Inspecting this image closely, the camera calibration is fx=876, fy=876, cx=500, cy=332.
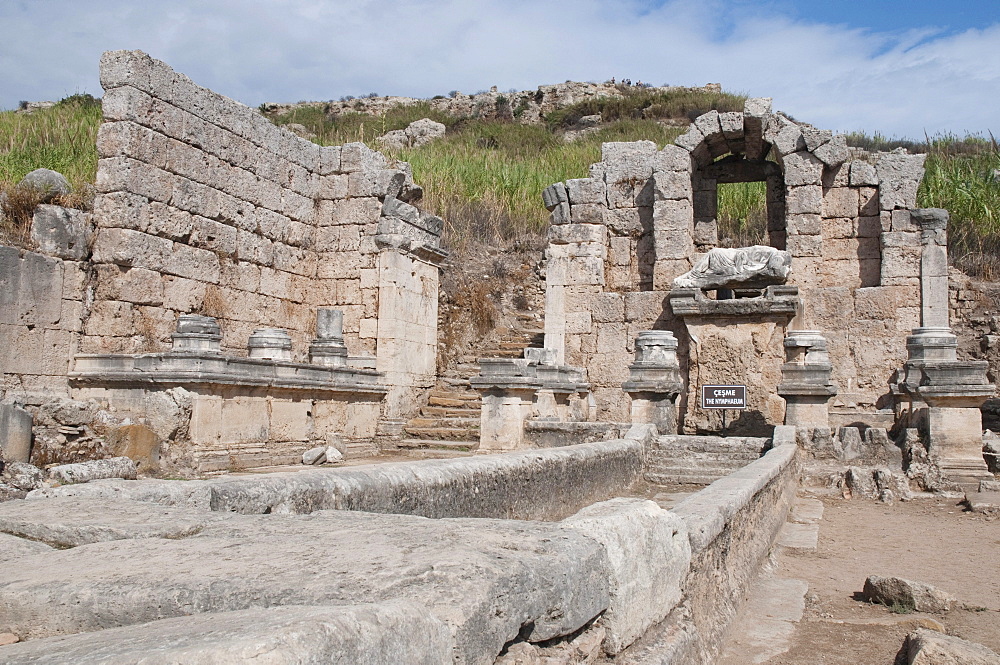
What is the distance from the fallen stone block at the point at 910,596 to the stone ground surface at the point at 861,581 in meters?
0.06

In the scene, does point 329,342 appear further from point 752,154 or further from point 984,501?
point 984,501

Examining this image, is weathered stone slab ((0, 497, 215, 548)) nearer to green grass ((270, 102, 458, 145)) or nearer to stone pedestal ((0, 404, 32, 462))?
stone pedestal ((0, 404, 32, 462))

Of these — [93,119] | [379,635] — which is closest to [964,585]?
[379,635]

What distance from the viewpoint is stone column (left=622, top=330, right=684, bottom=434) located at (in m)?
10.8

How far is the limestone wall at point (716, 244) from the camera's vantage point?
41.5ft

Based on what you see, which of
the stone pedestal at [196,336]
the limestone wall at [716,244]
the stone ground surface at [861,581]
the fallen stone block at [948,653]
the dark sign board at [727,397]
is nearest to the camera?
the fallen stone block at [948,653]

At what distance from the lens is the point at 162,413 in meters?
9.87

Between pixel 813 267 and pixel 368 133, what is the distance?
2128cm

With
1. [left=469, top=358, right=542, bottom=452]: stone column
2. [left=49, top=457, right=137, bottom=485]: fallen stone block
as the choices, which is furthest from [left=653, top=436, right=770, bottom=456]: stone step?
[left=49, top=457, right=137, bottom=485]: fallen stone block

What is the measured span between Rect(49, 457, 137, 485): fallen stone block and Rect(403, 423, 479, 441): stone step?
502cm

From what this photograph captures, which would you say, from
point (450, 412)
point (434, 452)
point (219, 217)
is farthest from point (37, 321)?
point (450, 412)

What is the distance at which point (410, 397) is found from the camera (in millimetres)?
14031

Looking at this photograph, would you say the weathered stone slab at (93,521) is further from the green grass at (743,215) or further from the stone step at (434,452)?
the green grass at (743,215)

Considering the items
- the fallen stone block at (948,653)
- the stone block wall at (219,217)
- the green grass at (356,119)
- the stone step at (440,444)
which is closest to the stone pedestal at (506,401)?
the stone step at (440,444)
